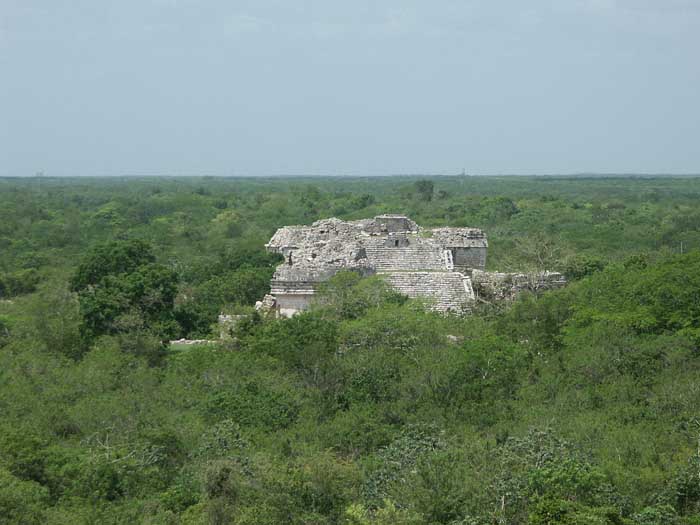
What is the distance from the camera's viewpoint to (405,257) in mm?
24094

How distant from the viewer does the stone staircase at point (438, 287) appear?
68.6 feet

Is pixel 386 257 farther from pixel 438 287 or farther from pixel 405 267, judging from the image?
pixel 438 287

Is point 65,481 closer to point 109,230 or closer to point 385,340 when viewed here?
point 385,340

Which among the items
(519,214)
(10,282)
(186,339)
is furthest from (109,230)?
(186,339)

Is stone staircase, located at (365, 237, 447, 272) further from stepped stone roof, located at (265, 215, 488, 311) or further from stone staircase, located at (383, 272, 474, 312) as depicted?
stone staircase, located at (383, 272, 474, 312)

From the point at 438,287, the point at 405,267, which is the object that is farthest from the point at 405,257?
the point at 438,287

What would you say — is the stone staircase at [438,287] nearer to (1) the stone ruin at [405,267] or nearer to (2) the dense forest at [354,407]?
(1) the stone ruin at [405,267]

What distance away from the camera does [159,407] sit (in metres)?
14.1

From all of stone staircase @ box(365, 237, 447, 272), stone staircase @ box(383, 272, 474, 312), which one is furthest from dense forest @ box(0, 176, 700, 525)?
stone staircase @ box(365, 237, 447, 272)

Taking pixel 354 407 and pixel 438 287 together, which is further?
pixel 438 287

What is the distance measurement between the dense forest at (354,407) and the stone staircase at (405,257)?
7.85ft

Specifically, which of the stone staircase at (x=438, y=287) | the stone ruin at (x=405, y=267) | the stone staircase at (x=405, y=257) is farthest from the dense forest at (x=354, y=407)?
the stone staircase at (x=405, y=257)

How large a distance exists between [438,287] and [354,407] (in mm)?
7971

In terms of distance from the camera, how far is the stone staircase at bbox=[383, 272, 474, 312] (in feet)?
68.6
